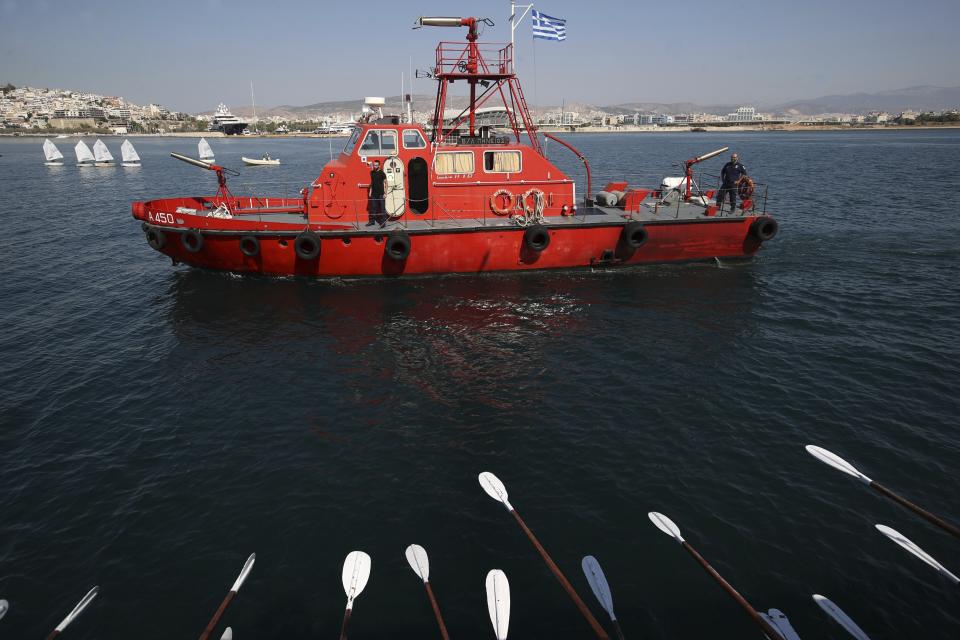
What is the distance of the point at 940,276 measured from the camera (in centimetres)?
1869

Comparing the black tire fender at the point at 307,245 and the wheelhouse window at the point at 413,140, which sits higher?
the wheelhouse window at the point at 413,140

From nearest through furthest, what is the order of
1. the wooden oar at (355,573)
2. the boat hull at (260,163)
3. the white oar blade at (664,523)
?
1. the wooden oar at (355,573)
2. the white oar blade at (664,523)
3. the boat hull at (260,163)

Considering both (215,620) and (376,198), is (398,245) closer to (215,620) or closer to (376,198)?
(376,198)

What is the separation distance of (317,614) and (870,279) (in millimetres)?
20920

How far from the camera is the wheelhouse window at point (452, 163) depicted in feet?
59.1

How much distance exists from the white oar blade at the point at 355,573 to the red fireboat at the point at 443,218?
464 inches

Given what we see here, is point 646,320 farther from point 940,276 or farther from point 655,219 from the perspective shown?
point 940,276

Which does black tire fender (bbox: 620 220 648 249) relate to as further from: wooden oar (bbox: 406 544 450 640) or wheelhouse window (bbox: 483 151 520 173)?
wooden oar (bbox: 406 544 450 640)

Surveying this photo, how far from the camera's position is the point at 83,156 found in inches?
2574

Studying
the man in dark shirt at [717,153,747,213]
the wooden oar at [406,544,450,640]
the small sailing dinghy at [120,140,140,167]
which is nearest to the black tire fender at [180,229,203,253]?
the wooden oar at [406,544,450,640]

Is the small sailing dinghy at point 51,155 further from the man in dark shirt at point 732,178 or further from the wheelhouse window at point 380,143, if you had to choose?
the man in dark shirt at point 732,178

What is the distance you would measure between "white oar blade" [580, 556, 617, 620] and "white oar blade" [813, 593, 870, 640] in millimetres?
2455

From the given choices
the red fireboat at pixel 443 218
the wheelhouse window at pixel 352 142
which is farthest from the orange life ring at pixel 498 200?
the wheelhouse window at pixel 352 142

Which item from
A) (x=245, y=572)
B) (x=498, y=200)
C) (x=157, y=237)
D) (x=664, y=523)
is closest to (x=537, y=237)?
(x=498, y=200)
